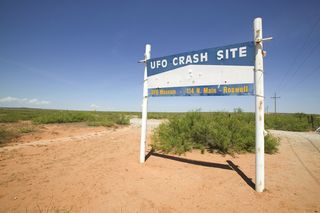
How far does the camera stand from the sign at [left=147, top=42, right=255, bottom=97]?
11.2 feet

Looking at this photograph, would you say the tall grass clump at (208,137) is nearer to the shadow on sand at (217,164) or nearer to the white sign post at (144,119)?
the shadow on sand at (217,164)

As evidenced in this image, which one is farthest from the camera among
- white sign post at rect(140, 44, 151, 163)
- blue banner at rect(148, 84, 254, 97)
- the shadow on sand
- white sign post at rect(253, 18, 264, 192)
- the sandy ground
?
white sign post at rect(140, 44, 151, 163)

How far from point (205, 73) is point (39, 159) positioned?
18.4 ft

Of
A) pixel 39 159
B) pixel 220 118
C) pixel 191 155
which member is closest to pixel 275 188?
pixel 191 155

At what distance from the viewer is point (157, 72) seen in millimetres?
4727

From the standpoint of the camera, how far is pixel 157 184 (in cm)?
344

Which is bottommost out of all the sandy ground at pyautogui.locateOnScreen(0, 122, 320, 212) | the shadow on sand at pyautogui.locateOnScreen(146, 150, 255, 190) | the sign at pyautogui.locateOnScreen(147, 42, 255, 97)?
the sandy ground at pyautogui.locateOnScreen(0, 122, 320, 212)

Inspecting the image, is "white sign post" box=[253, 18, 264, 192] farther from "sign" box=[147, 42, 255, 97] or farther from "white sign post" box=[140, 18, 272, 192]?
"sign" box=[147, 42, 255, 97]

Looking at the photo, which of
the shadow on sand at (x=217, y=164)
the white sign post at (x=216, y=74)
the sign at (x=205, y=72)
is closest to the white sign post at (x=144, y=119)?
the white sign post at (x=216, y=74)

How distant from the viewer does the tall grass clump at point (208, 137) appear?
5.91 metres

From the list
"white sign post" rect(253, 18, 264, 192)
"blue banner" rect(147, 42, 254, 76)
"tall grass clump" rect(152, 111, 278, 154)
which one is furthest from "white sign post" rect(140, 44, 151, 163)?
"white sign post" rect(253, 18, 264, 192)

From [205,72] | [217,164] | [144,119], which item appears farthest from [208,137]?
[205,72]

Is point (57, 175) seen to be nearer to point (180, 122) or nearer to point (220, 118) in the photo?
point (180, 122)

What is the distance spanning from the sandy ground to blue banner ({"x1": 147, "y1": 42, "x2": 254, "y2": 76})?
8.07 ft
